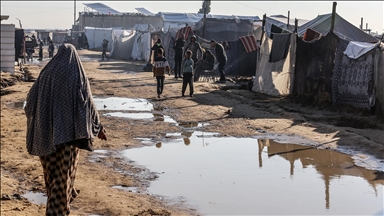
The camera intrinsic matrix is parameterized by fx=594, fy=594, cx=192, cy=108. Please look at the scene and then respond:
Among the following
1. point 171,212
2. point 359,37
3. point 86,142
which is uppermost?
point 359,37

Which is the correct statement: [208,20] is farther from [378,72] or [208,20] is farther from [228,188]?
[228,188]

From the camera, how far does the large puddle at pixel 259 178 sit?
6387mm

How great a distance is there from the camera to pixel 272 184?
23.9 feet

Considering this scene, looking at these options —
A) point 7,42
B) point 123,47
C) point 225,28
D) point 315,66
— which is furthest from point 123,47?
point 315,66

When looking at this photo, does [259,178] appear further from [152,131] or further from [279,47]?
[279,47]

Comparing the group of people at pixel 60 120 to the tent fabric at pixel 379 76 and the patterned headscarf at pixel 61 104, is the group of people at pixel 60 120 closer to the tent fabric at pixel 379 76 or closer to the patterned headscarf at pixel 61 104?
the patterned headscarf at pixel 61 104

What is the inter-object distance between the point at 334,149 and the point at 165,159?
2.76 meters

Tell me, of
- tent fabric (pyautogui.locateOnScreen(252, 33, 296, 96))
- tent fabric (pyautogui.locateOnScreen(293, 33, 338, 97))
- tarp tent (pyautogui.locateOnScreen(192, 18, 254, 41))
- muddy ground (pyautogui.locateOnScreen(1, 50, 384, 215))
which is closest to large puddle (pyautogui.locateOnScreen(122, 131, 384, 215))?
muddy ground (pyautogui.locateOnScreen(1, 50, 384, 215))

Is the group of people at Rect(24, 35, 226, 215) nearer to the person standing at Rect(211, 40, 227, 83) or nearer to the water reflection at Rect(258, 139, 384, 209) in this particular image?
the water reflection at Rect(258, 139, 384, 209)

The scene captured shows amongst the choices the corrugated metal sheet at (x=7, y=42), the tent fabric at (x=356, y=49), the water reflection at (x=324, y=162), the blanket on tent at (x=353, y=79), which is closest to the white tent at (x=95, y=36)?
the corrugated metal sheet at (x=7, y=42)

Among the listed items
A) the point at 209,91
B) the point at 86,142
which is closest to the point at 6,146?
the point at 86,142

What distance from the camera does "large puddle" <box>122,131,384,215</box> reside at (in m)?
6.39

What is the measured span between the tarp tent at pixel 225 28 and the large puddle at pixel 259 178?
67.2 feet

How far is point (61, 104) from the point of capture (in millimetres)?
4934
